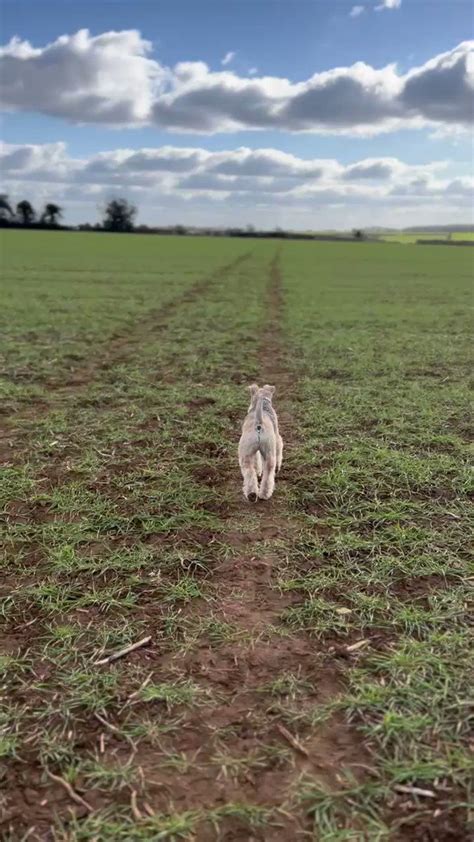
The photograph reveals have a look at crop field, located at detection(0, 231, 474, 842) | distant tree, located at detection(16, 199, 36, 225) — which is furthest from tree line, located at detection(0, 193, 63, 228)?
crop field, located at detection(0, 231, 474, 842)

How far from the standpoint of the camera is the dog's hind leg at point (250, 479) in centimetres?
550

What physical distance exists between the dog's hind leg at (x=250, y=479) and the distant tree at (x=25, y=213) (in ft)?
480

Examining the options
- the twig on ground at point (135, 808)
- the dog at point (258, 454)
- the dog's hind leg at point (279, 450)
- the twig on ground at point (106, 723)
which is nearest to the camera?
the twig on ground at point (135, 808)

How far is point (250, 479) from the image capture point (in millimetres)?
5512

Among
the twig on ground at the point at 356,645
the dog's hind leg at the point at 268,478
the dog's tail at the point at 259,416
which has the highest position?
the dog's tail at the point at 259,416

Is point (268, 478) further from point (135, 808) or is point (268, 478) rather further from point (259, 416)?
point (135, 808)

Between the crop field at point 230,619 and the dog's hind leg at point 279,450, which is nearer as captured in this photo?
the crop field at point 230,619

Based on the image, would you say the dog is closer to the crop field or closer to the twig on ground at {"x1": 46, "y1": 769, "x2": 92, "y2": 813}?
the crop field

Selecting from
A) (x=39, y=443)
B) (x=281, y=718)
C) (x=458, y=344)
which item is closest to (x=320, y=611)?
(x=281, y=718)

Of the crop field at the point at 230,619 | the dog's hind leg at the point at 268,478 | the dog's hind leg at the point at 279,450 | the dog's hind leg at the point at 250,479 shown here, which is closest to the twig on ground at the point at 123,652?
the crop field at the point at 230,619

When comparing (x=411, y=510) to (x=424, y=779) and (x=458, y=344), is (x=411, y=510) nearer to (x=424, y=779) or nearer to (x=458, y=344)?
(x=424, y=779)

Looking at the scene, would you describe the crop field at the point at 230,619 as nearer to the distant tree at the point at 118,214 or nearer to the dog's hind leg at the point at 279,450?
the dog's hind leg at the point at 279,450

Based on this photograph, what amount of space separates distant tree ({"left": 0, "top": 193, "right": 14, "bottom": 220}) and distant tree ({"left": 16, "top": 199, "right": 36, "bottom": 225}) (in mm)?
1731

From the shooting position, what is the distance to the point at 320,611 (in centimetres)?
395
